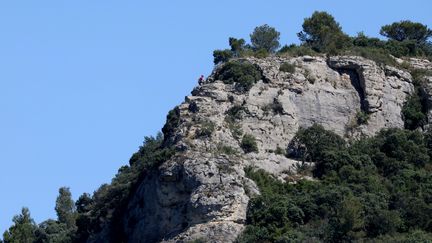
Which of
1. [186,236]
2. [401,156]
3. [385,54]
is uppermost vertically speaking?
[385,54]

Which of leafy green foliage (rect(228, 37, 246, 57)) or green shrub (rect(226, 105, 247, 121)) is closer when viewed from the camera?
green shrub (rect(226, 105, 247, 121))

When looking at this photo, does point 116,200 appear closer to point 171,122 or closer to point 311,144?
point 171,122

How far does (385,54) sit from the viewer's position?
97.9m

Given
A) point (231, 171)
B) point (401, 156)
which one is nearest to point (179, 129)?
point (231, 171)

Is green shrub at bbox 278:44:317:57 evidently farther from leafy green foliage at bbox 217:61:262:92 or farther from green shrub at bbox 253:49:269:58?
leafy green foliage at bbox 217:61:262:92

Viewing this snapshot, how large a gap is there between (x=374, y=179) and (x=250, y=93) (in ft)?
29.4

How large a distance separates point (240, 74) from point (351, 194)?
11.6 metres

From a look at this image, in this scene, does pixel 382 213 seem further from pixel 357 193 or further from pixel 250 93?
Answer: pixel 250 93

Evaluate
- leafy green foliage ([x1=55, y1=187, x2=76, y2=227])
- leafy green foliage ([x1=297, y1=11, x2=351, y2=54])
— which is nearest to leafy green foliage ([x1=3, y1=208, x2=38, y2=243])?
leafy green foliage ([x1=55, y1=187, x2=76, y2=227])

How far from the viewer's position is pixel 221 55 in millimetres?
99250

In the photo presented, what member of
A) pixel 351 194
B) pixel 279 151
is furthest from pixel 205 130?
pixel 351 194

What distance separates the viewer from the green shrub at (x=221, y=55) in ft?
324

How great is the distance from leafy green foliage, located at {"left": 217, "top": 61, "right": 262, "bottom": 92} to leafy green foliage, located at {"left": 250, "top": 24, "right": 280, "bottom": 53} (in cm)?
786

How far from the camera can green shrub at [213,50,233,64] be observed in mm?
98812
